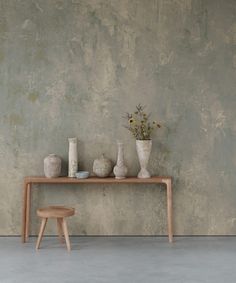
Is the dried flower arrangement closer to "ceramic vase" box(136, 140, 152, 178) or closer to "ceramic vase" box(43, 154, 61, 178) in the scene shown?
"ceramic vase" box(136, 140, 152, 178)

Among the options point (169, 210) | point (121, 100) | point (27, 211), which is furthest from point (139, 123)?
point (27, 211)

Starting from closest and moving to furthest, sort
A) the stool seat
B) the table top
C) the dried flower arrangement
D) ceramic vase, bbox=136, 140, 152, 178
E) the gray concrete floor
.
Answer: the gray concrete floor, the stool seat, the table top, ceramic vase, bbox=136, 140, 152, 178, the dried flower arrangement

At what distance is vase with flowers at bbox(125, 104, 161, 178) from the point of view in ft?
21.2

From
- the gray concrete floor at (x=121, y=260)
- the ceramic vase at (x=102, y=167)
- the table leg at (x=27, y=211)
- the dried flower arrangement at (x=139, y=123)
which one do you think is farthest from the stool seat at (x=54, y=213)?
the dried flower arrangement at (x=139, y=123)

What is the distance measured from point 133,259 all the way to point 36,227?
153 centimetres

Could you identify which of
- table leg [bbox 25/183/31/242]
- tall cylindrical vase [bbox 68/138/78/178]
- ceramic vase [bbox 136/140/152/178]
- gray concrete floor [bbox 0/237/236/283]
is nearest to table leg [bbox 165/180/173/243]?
gray concrete floor [bbox 0/237/236/283]

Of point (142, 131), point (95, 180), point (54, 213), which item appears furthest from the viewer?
point (142, 131)

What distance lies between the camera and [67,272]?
520 centimetres

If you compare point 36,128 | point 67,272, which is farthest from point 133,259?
point 36,128

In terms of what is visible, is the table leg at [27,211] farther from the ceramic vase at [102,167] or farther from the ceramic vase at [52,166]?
the ceramic vase at [102,167]

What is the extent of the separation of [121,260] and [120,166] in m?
1.20

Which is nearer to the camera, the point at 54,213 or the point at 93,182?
the point at 54,213

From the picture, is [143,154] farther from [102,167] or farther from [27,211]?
[27,211]

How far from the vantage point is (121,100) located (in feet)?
21.9
